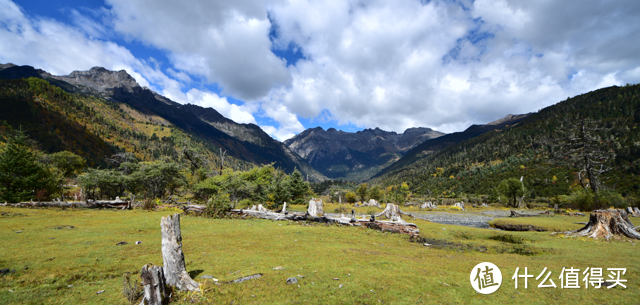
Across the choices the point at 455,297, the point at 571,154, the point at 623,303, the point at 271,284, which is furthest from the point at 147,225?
the point at 571,154

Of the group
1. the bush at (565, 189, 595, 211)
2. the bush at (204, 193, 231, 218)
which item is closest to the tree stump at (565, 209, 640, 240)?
the bush at (565, 189, 595, 211)

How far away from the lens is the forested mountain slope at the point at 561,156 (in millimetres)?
25291

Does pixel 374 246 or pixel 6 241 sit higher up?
pixel 6 241

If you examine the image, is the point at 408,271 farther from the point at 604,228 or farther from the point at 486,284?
the point at 604,228

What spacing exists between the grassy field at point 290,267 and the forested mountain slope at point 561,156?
11125mm

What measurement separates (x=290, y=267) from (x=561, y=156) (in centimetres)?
2043

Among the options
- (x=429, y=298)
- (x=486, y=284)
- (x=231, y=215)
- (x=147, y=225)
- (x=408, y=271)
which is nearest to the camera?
(x=429, y=298)

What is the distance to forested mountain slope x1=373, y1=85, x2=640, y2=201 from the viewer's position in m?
25.3

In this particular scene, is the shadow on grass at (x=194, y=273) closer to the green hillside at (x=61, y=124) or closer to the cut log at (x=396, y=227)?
the cut log at (x=396, y=227)

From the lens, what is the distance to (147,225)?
42.9 ft

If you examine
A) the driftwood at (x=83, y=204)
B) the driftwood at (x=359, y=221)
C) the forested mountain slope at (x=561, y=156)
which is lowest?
the driftwood at (x=359, y=221)

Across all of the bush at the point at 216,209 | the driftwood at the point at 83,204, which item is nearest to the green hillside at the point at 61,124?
the driftwood at the point at 83,204

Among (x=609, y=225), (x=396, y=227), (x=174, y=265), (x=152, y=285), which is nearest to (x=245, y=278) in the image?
(x=174, y=265)

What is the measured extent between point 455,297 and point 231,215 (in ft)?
61.4
